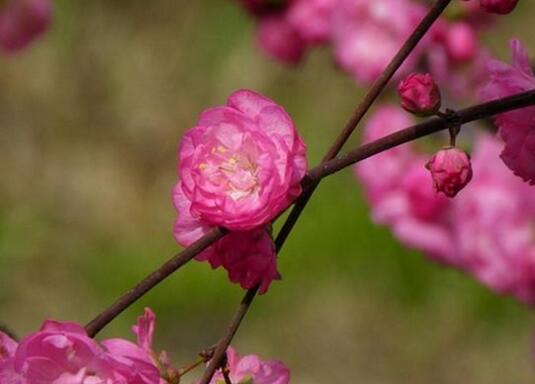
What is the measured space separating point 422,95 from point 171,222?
3.41 m

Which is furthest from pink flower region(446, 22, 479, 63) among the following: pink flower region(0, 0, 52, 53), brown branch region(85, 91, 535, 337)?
brown branch region(85, 91, 535, 337)

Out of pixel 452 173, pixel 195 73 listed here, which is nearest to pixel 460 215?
pixel 452 173

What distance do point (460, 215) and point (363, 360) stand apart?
176 centimetres

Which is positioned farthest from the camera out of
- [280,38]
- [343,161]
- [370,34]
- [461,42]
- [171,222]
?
[171,222]

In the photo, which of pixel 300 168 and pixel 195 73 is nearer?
pixel 300 168

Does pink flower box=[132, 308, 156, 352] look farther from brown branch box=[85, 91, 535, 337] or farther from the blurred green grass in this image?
the blurred green grass

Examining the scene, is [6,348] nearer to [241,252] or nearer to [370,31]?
[241,252]

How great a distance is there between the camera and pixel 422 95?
1.00m

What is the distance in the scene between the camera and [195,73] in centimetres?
456

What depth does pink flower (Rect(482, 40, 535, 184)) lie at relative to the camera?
104 cm

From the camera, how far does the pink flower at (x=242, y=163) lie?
0.99 metres

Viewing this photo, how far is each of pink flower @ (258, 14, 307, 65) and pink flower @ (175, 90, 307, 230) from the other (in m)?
1.27

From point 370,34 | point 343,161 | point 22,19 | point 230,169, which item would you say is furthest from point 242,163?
point 22,19

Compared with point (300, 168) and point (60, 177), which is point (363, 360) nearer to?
point (60, 177)
